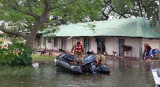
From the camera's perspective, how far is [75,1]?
49.9 ft

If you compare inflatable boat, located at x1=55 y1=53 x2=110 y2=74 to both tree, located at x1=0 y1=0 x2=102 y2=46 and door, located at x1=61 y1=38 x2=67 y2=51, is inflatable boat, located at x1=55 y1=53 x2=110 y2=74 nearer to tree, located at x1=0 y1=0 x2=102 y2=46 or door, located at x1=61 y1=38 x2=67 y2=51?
tree, located at x1=0 y1=0 x2=102 y2=46

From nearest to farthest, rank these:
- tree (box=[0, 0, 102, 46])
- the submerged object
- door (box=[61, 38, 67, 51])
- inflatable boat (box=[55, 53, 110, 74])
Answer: the submerged object, inflatable boat (box=[55, 53, 110, 74]), tree (box=[0, 0, 102, 46]), door (box=[61, 38, 67, 51])

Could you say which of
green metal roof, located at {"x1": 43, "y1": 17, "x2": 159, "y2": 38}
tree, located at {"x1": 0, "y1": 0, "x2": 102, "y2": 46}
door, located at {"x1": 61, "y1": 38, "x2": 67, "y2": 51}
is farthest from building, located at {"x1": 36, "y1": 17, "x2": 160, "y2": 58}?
tree, located at {"x1": 0, "y1": 0, "x2": 102, "y2": 46}

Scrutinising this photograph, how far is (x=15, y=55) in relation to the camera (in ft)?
47.8

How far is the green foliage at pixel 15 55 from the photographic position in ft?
45.6

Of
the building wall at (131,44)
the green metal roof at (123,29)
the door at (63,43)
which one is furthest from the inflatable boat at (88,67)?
the door at (63,43)

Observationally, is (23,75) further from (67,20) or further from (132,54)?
(132,54)

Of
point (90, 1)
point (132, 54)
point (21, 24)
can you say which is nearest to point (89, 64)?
point (90, 1)

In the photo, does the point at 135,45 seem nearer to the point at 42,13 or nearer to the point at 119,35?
the point at 119,35

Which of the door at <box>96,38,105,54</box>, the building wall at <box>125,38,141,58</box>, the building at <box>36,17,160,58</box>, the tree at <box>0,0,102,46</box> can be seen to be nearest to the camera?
the tree at <box>0,0,102,46</box>

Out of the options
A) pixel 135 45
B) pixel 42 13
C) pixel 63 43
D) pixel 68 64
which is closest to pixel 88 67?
pixel 68 64

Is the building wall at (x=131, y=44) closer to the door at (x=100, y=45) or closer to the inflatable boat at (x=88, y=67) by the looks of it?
the door at (x=100, y=45)

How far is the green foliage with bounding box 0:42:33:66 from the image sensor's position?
1390 cm

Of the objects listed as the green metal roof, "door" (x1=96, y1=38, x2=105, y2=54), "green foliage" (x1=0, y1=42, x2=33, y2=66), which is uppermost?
the green metal roof
